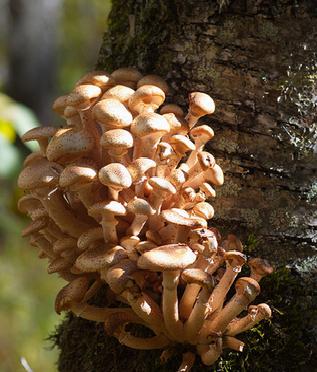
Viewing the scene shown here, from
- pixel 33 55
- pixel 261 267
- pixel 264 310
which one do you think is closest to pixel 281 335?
pixel 264 310

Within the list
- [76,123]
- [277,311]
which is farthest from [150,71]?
[277,311]

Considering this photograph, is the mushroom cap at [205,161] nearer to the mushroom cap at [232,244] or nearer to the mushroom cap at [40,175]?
the mushroom cap at [232,244]

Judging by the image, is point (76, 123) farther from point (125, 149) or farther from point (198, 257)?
point (198, 257)

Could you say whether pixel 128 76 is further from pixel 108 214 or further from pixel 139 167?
pixel 108 214

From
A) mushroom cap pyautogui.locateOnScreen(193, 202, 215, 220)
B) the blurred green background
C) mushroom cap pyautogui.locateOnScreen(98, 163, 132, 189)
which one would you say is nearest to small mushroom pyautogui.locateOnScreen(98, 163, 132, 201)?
mushroom cap pyautogui.locateOnScreen(98, 163, 132, 189)

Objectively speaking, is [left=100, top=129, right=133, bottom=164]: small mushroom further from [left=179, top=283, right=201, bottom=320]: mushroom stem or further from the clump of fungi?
[left=179, top=283, right=201, bottom=320]: mushroom stem
